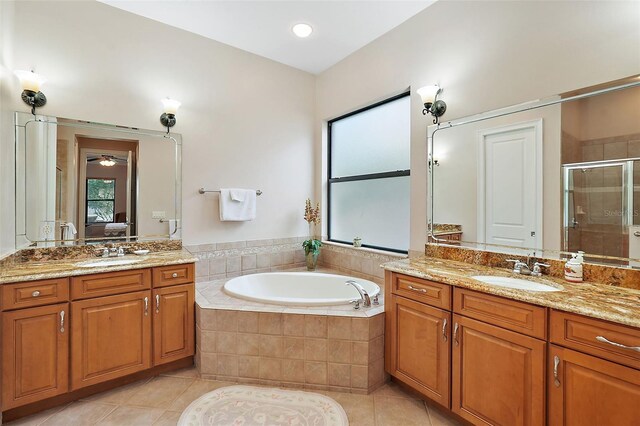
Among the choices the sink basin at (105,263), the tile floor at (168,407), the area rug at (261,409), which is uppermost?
the sink basin at (105,263)

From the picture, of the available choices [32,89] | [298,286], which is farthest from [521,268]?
[32,89]

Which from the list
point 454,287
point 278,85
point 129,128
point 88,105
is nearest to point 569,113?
point 454,287

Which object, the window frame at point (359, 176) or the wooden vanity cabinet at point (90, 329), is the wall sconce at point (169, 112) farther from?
the window frame at point (359, 176)

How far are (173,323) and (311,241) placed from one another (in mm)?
1613

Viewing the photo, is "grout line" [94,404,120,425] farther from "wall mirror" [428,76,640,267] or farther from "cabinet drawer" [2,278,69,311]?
"wall mirror" [428,76,640,267]

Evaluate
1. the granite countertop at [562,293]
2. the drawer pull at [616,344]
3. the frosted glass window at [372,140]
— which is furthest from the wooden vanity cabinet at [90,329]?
the drawer pull at [616,344]

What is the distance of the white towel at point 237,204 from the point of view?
2.96 m

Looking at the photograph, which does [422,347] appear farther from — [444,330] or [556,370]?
[556,370]

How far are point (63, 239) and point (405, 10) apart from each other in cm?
324

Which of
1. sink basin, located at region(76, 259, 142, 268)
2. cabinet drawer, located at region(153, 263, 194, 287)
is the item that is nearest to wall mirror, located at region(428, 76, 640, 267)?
cabinet drawer, located at region(153, 263, 194, 287)

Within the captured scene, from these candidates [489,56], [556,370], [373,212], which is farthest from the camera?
[373,212]

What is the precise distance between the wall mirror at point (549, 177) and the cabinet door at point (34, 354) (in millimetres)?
2605

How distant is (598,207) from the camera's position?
163 centimetres

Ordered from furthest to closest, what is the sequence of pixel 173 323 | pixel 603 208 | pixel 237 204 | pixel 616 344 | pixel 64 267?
pixel 237 204 → pixel 173 323 → pixel 64 267 → pixel 603 208 → pixel 616 344
